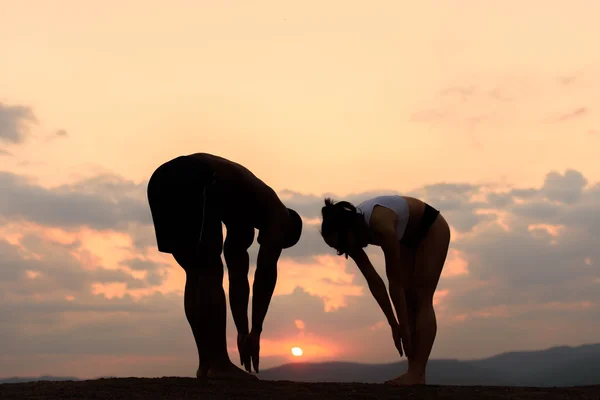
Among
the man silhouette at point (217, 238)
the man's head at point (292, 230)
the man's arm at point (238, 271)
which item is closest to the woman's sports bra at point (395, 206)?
the man's head at point (292, 230)

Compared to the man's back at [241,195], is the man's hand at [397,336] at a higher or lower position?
lower

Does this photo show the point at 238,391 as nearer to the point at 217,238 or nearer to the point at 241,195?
the point at 217,238

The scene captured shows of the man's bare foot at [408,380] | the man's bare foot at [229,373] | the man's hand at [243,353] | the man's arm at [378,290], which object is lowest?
the man's bare foot at [408,380]

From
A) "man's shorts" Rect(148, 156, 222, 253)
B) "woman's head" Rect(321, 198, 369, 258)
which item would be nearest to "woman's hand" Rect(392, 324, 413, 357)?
"woman's head" Rect(321, 198, 369, 258)

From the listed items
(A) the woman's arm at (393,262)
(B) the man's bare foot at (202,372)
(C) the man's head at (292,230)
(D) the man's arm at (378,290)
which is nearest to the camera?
(B) the man's bare foot at (202,372)

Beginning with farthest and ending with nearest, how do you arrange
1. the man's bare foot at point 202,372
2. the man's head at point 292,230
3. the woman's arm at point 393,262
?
the man's head at point 292,230 < the woman's arm at point 393,262 < the man's bare foot at point 202,372

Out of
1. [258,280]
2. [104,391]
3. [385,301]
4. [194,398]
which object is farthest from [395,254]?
[104,391]

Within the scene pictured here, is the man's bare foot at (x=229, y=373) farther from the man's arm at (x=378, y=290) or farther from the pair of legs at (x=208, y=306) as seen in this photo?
the man's arm at (x=378, y=290)

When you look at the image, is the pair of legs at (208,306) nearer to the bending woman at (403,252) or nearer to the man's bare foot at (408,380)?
the bending woman at (403,252)

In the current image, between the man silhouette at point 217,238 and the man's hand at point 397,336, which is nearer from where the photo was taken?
the man silhouette at point 217,238

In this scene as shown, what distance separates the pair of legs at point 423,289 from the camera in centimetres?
971

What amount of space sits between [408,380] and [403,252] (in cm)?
165

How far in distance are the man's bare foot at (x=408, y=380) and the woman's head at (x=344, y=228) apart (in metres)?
1.66

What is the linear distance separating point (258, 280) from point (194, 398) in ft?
6.68
